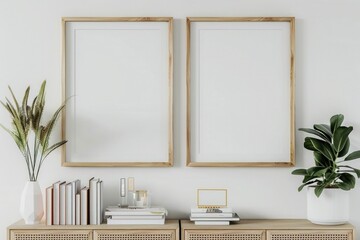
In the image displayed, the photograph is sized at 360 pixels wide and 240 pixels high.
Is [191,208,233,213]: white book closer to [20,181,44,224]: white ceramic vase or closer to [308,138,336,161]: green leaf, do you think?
[308,138,336,161]: green leaf

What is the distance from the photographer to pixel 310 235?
111 inches

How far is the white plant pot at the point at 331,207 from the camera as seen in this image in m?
2.83

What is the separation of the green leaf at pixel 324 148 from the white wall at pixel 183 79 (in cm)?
23

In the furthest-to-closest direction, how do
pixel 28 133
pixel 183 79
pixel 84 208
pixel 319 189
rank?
pixel 183 79 < pixel 28 133 < pixel 84 208 < pixel 319 189

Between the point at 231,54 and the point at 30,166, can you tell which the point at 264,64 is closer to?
the point at 231,54

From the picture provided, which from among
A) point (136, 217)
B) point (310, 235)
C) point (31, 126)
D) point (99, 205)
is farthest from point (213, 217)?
point (31, 126)

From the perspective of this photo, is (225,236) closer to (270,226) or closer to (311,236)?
(270,226)

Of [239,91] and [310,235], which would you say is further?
[239,91]

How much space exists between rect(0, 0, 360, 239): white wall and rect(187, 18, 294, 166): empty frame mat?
7cm

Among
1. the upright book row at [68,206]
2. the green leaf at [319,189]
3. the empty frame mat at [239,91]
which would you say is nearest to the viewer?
the green leaf at [319,189]

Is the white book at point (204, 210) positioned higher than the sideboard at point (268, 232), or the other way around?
the white book at point (204, 210)

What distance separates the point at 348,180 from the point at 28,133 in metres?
1.84

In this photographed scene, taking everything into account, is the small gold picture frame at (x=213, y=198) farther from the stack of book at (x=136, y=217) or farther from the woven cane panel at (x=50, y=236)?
the woven cane panel at (x=50, y=236)

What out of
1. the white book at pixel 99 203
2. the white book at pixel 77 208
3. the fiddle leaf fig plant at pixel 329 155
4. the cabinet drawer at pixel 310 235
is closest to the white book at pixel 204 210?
the cabinet drawer at pixel 310 235
